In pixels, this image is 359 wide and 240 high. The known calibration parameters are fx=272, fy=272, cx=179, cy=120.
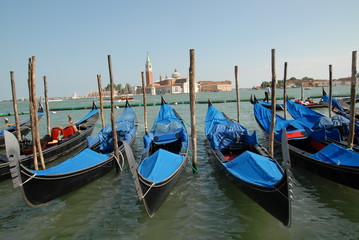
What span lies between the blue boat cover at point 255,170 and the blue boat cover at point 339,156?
957 mm

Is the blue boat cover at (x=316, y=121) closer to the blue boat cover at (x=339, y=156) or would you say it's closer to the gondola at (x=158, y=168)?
the blue boat cover at (x=339, y=156)

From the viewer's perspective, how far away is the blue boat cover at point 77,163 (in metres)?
4.21

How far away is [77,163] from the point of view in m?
4.73

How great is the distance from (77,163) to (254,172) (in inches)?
117

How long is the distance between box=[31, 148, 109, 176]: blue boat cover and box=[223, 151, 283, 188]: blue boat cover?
7.83ft

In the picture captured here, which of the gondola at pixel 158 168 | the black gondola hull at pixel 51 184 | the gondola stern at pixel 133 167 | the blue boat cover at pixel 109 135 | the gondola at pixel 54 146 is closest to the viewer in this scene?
the gondola stern at pixel 133 167

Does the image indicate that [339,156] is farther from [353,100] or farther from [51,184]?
[51,184]

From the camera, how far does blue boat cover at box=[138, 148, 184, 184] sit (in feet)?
12.9

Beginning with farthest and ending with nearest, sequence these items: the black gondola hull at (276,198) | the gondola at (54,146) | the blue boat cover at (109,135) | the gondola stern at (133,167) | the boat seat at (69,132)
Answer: the boat seat at (69,132), the blue boat cover at (109,135), the gondola at (54,146), the gondola stern at (133,167), the black gondola hull at (276,198)

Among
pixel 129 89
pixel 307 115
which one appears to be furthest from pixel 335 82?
pixel 307 115

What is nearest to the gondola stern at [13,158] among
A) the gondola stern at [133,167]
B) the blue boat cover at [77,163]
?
the blue boat cover at [77,163]

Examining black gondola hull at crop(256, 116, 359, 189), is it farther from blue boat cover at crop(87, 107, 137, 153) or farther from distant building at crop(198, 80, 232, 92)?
distant building at crop(198, 80, 232, 92)

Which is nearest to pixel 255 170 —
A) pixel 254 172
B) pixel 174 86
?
pixel 254 172

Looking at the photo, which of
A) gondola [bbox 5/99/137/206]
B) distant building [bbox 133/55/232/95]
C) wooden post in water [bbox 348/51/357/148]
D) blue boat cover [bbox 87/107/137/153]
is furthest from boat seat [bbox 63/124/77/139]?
distant building [bbox 133/55/232/95]
